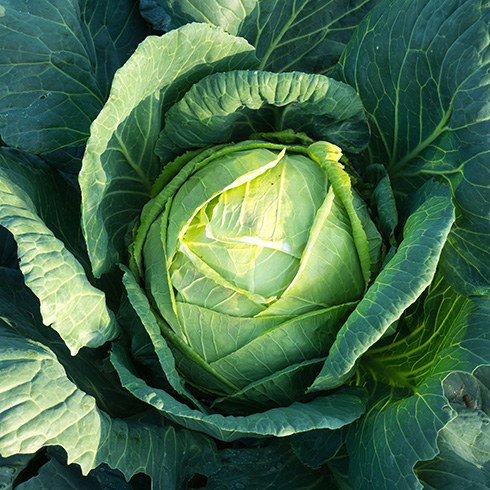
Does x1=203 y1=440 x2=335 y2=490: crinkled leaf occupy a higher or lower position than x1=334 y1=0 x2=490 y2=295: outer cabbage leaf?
lower

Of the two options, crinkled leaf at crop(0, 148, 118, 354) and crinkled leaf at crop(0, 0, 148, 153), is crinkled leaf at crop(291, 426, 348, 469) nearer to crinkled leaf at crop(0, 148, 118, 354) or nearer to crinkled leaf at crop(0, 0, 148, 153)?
crinkled leaf at crop(0, 148, 118, 354)

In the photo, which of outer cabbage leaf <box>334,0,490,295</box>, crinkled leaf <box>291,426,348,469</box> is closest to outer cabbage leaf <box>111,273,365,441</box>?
→ crinkled leaf <box>291,426,348,469</box>

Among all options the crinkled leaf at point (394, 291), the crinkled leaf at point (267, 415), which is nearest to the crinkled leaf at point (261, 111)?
the crinkled leaf at point (394, 291)

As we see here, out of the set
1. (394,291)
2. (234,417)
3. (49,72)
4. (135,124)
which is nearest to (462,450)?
(394,291)

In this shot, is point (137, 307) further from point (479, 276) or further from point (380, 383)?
point (479, 276)

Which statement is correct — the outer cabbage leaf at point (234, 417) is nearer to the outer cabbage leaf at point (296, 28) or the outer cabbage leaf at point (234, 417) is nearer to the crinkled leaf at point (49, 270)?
the crinkled leaf at point (49, 270)
